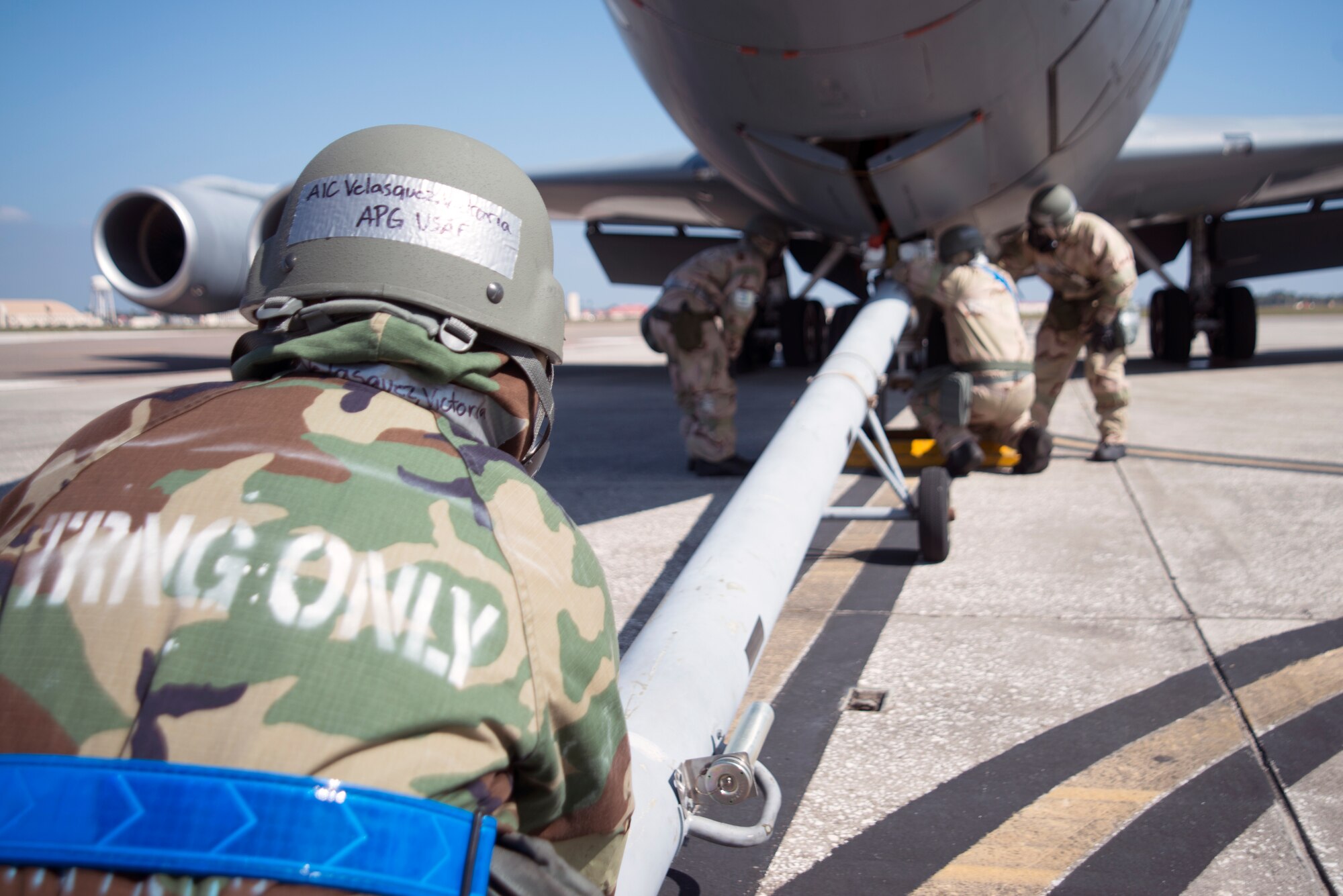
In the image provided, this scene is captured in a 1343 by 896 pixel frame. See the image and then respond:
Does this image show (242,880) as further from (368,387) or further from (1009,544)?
(1009,544)

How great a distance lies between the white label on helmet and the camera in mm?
1181

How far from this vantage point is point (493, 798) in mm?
913

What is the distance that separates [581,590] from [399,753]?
0.26m

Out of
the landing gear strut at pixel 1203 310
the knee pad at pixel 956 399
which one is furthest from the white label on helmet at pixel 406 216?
the landing gear strut at pixel 1203 310

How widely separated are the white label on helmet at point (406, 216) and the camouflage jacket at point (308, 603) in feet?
0.62

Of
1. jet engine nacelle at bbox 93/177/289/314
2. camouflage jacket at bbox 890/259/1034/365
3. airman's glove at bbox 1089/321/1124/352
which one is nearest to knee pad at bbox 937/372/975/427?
camouflage jacket at bbox 890/259/1034/365

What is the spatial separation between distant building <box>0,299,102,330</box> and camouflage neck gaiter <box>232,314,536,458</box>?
64144 mm

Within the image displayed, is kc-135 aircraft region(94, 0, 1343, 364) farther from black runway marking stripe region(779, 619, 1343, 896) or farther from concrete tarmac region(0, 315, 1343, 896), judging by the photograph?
black runway marking stripe region(779, 619, 1343, 896)

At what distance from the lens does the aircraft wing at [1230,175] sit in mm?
9453

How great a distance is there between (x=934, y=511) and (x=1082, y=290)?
3091 mm

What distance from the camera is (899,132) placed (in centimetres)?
505

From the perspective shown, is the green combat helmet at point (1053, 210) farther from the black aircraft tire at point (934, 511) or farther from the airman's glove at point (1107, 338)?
the black aircraft tire at point (934, 511)

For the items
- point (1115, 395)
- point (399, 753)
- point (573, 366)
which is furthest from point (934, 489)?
point (573, 366)

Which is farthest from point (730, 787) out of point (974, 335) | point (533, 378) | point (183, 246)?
point (183, 246)
